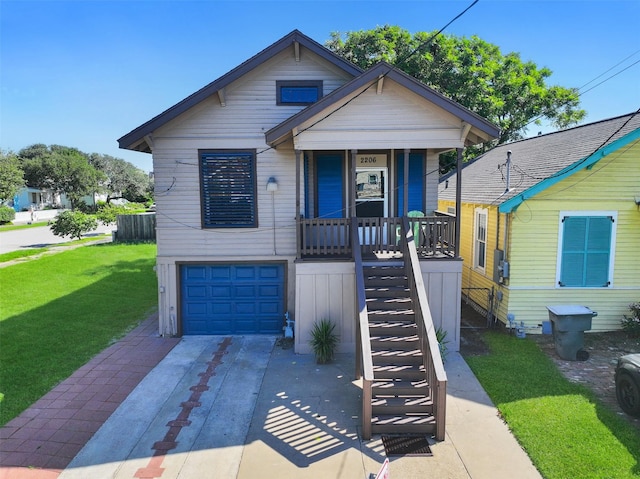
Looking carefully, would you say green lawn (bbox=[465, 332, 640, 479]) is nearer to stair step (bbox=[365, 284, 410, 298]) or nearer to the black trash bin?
the black trash bin

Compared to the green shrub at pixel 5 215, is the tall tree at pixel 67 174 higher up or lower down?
higher up

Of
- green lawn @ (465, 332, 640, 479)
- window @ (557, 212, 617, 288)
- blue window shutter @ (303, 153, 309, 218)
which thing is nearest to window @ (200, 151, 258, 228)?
blue window shutter @ (303, 153, 309, 218)

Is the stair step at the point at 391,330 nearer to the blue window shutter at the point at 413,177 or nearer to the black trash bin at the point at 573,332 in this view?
the black trash bin at the point at 573,332

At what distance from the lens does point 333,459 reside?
5.24 meters

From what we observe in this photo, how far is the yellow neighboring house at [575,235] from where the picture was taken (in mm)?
9453

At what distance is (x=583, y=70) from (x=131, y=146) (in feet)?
40.4

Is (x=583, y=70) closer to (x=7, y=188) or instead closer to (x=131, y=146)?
(x=131, y=146)

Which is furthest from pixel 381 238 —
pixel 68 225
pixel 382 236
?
pixel 68 225

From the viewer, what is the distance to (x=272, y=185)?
9539 mm

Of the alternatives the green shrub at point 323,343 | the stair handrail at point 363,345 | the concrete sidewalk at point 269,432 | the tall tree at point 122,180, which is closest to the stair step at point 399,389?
the stair handrail at point 363,345

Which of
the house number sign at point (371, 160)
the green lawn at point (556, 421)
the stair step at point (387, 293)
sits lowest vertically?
the green lawn at point (556, 421)

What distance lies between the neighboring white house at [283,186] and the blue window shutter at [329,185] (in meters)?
0.03

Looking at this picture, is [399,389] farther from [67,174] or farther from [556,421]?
[67,174]

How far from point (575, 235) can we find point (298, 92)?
7487 millimetres
